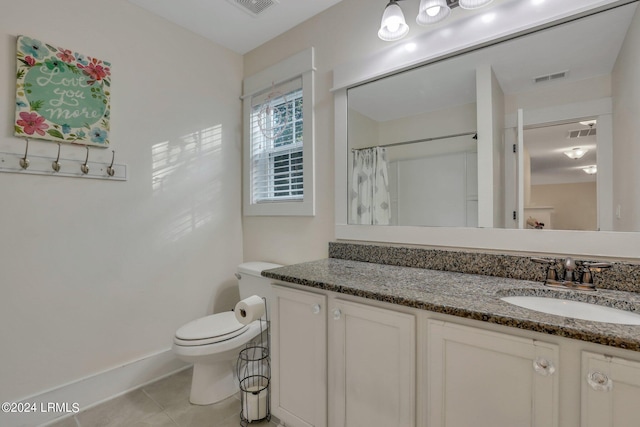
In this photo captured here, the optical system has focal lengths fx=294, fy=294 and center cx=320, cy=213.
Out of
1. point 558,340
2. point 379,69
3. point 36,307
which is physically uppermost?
point 379,69

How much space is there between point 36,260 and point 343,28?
2.22m

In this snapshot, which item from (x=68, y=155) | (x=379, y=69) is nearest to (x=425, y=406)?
(x=379, y=69)

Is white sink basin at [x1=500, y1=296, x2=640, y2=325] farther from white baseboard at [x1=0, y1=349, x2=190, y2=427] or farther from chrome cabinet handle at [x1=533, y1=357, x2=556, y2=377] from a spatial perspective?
white baseboard at [x1=0, y1=349, x2=190, y2=427]

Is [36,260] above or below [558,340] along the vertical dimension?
above

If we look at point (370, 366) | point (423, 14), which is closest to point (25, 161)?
point (370, 366)

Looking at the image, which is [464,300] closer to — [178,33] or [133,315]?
[133,315]

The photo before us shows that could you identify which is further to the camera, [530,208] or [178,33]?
[178,33]

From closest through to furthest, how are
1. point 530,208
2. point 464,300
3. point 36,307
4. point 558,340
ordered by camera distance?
point 558,340 < point 464,300 < point 530,208 < point 36,307

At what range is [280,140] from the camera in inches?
90.2

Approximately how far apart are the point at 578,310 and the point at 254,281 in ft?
5.68

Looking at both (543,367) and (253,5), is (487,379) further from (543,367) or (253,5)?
(253,5)

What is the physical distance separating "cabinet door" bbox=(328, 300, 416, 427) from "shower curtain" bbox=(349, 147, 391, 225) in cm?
70

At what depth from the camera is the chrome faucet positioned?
109cm

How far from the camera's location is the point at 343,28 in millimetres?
1876
